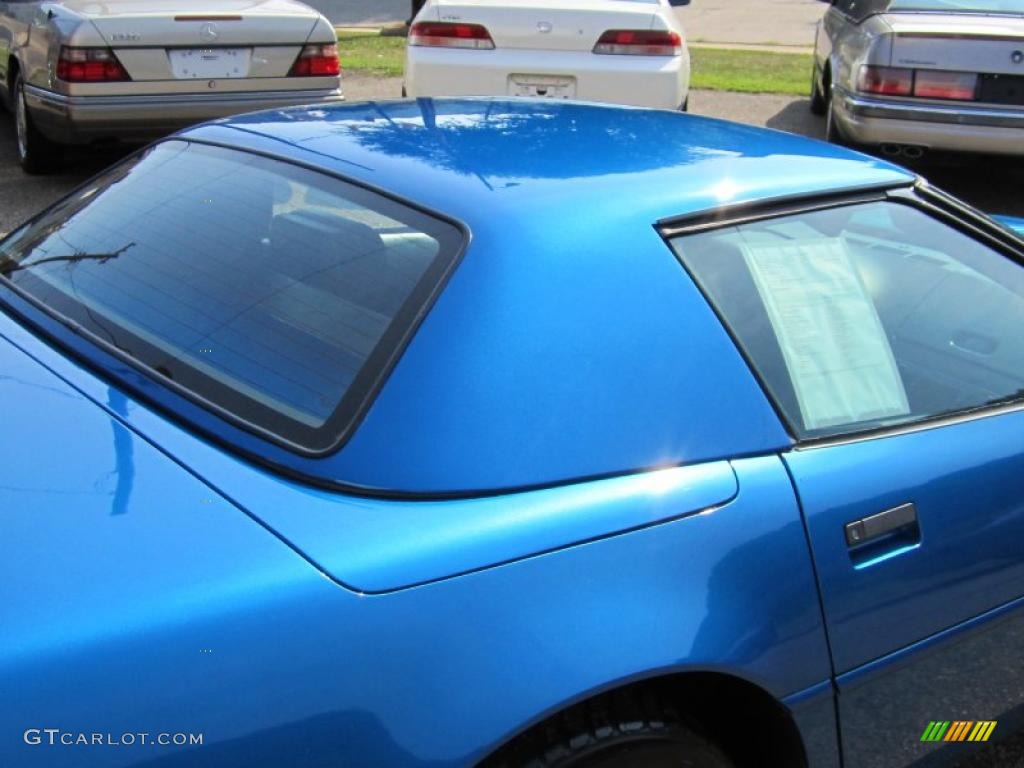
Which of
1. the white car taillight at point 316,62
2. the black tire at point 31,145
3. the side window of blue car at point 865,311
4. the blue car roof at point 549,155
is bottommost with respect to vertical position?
the black tire at point 31,145

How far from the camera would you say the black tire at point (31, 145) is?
7.05 meters

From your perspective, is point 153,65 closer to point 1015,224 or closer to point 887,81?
point 887,81

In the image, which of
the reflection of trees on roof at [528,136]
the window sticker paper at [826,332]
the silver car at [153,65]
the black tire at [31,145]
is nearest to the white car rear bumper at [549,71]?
the silver car at [153,65]

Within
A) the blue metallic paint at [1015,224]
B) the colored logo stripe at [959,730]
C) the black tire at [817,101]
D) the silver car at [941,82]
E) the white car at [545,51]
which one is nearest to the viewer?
the colored logo stripe at [959,730]

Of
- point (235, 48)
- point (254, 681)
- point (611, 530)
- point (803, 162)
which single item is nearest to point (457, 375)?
point (611, 530)

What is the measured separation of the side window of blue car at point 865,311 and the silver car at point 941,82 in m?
4.25

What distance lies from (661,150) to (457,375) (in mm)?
828

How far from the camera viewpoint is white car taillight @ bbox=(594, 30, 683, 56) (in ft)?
22.7

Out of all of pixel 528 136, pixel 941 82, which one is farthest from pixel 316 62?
pixel 528 136

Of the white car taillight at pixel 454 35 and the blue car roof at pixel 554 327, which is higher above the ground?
the blue car roof at pixel 554 327

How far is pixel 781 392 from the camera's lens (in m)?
2.01

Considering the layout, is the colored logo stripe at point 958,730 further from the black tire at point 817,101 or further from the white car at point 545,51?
the black tire at point 817,101

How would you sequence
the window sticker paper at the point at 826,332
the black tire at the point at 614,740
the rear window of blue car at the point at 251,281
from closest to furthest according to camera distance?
the black tire at the point at 614,740 → the rear window of blue car at the point at 251,281 → the window sticker paper at the point at 826,332

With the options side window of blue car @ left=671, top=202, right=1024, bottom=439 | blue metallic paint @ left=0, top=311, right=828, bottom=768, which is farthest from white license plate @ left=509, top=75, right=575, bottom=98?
blue metallic paint @ left=0, top=311, right=828, bottom=768
